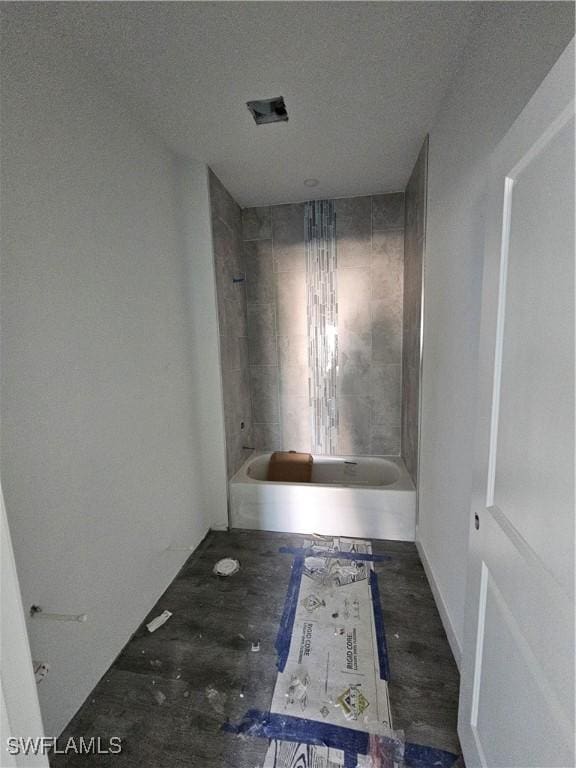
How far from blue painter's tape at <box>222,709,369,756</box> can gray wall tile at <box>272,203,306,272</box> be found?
9.07 ft

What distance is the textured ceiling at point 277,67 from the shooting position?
109 cm

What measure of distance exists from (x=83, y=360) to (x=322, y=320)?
1.94 meters

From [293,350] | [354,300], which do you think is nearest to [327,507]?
[293,350]

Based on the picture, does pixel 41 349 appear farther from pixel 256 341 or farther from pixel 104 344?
pixel 256 341

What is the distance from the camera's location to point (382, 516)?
2.18 m

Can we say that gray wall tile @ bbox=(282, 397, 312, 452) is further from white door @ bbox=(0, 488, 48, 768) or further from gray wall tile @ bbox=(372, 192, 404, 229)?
white door @ bbox=(0, 488, 48, 768)

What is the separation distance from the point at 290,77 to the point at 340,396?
83.2 inches

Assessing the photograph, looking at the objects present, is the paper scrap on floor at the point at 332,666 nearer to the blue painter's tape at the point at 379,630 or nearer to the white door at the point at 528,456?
the blue painter's tape at the point at 379,630

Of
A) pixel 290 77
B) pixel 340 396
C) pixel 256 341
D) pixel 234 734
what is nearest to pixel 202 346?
pixel 256 341

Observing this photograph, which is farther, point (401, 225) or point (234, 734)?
point (401, 225)

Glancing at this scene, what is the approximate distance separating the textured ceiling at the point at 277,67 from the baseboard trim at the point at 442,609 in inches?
97.1

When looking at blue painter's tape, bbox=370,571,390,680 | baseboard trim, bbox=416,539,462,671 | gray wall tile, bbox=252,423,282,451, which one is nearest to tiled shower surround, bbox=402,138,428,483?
baseboard trim, bbox=416,539,462,671

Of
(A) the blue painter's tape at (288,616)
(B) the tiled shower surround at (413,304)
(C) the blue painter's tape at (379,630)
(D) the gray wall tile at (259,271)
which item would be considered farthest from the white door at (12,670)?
(D) the gray wall tile at (259,271)

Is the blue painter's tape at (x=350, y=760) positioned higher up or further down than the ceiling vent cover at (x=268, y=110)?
further down
